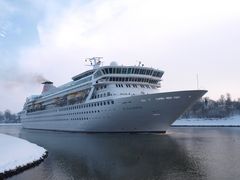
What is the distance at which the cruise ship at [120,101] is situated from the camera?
168 feet

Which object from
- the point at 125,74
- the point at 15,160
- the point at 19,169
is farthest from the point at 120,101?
the point at 19,169

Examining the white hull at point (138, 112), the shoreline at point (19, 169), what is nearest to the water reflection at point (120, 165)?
the shoreline at point (19, 169)

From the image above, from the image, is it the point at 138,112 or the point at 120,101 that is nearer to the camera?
the point at 138,112

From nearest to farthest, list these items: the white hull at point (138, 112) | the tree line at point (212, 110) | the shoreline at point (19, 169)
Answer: the shoreline at point (19, 169) < the white hull at point (138, 112) < the tree line at point (212, 110)

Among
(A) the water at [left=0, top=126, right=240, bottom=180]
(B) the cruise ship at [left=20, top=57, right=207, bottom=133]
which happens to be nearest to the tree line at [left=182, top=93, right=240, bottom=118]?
(B) the cruise ship at [left=20, top=57, right=207, bottom=133]

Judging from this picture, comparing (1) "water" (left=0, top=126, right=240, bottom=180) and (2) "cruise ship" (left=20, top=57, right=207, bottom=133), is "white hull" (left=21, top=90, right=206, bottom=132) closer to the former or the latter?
(2) "cruise ship" (left=20, top=57, right=207, bottom=133)

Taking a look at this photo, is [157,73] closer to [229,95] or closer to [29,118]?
[29,118]

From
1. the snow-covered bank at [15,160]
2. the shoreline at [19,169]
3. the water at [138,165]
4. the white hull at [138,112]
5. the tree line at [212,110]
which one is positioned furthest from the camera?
the tree line at [212,110]

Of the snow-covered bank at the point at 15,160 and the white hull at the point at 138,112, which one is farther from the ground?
the white hull at the point at 138,112

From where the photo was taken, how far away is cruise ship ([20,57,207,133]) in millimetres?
51125

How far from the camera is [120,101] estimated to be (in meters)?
54.1

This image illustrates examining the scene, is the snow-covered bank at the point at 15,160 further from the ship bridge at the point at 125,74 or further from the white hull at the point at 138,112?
the ship bridge at the point at 125,74

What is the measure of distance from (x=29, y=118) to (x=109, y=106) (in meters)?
61.2

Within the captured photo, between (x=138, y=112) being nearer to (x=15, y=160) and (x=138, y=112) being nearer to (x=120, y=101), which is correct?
(x=120, y=101)
